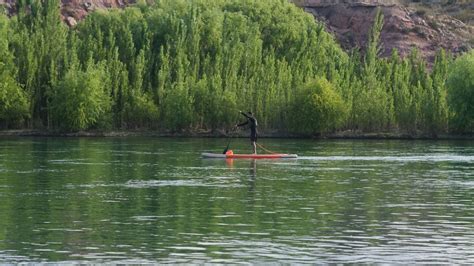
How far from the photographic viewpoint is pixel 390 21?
584 ft

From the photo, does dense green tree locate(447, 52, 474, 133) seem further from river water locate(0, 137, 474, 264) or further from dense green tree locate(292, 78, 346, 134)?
river water locate(0, 137, 474, 264)

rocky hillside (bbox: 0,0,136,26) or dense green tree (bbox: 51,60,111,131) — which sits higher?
rocky hillside (bbox: 0,0,136,26)

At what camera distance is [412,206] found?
3731cm

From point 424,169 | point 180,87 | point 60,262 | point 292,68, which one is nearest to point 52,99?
point 180,87

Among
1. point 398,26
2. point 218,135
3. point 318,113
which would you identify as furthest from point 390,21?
point 218,135

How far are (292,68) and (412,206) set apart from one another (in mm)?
94268

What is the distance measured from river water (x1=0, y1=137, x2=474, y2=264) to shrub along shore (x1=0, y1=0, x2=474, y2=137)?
56.8m

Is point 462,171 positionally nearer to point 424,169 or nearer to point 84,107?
point 424,169

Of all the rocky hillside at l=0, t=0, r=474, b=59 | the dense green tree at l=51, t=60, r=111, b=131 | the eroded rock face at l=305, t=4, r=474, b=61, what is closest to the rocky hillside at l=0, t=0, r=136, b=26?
the rocky hillside at l=0, t=0, r=474, b=59

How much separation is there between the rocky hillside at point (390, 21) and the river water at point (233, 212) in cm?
11439

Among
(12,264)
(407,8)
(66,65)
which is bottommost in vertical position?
(12,264)

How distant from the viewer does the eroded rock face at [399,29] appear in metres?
174

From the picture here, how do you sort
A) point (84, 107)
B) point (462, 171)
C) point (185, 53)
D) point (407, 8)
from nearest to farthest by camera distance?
point (462, 171) → point (84, 107) → point (185, 53) → point (407, 8)

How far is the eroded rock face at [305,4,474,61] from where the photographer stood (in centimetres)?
17438
